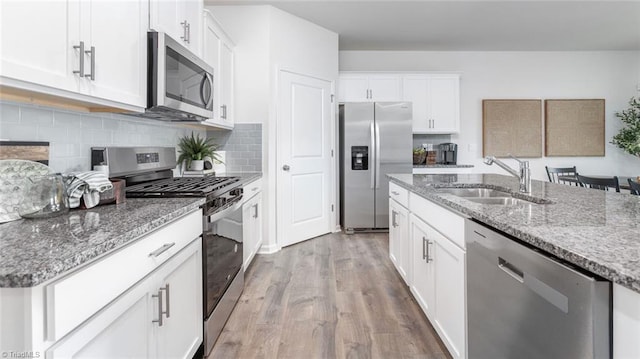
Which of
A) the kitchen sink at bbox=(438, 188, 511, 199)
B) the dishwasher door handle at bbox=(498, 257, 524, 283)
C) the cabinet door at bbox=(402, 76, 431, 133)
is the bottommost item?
the dishwasher door handle at bbox=(498, 257, 524, 283)

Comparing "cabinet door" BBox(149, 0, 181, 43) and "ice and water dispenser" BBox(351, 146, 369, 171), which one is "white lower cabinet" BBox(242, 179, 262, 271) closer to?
"cabinet door" BBox(149, 0, 181, 43)

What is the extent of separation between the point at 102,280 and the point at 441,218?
4.70 ft

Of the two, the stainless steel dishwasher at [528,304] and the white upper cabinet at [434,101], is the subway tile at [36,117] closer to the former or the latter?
the stainless steel dishwasher at [528,304]

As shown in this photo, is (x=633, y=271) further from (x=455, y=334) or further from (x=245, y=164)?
(x=245, y=164)

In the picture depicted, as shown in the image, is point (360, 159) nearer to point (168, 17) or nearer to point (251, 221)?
point (251, 221)

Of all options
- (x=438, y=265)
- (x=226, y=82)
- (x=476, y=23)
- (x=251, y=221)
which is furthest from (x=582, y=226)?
(x=476, y=23)

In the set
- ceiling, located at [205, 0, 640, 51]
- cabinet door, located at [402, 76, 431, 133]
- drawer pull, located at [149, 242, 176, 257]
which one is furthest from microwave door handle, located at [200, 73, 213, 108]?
cabinet door, located at [402, 76, 431, 133]

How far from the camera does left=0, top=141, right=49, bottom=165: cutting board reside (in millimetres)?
1235

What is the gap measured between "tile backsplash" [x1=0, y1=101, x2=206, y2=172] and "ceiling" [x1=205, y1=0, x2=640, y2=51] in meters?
2.14

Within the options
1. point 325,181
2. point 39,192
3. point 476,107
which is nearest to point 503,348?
point 39,192

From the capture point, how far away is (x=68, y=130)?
1597 mm

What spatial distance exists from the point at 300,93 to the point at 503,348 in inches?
133

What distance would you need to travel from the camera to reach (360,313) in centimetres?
220

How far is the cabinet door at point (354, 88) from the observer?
4910 millimetres
